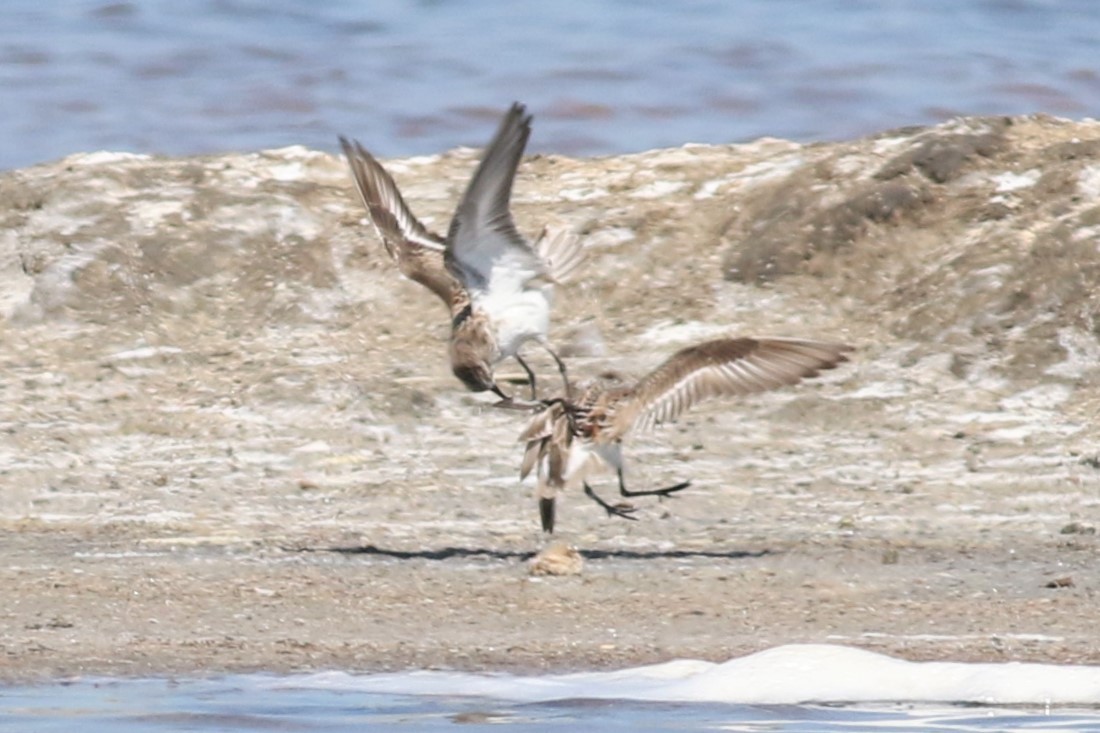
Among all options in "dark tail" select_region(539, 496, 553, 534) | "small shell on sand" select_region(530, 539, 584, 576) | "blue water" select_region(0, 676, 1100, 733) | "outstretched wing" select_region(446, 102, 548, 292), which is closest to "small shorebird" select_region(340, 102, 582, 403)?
"outstretched wing" select_region(446, 102, 548, 292)

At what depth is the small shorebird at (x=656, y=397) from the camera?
862 cm

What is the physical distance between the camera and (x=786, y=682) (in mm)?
6949

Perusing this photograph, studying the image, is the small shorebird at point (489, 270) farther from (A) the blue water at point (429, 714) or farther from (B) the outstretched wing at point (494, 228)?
(A) the blue water at point (429, 714)

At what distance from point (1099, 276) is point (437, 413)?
2.97 metres

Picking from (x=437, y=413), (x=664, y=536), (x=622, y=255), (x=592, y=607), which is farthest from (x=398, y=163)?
(x=592, y=607)

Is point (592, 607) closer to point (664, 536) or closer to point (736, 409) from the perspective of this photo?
point (664, 536)

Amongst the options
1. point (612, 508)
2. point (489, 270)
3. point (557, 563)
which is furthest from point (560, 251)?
point (557, 563)

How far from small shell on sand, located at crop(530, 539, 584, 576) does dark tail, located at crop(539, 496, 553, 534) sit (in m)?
0.33

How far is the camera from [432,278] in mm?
9617

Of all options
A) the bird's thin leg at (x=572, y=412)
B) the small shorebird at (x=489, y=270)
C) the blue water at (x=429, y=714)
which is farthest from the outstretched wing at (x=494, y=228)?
the blue water at (x=429, y=714)

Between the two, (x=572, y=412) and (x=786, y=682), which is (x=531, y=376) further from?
(x=786, y=682)

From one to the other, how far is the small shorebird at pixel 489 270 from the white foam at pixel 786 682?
2.27m

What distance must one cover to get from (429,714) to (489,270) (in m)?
2.96

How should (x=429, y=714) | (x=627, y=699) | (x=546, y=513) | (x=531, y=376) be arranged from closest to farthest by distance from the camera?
Result: 1. (x=429, y=714)
2. (x=627, y=699)
3. (x=546, y=513)
4. (x=531, y=376)
